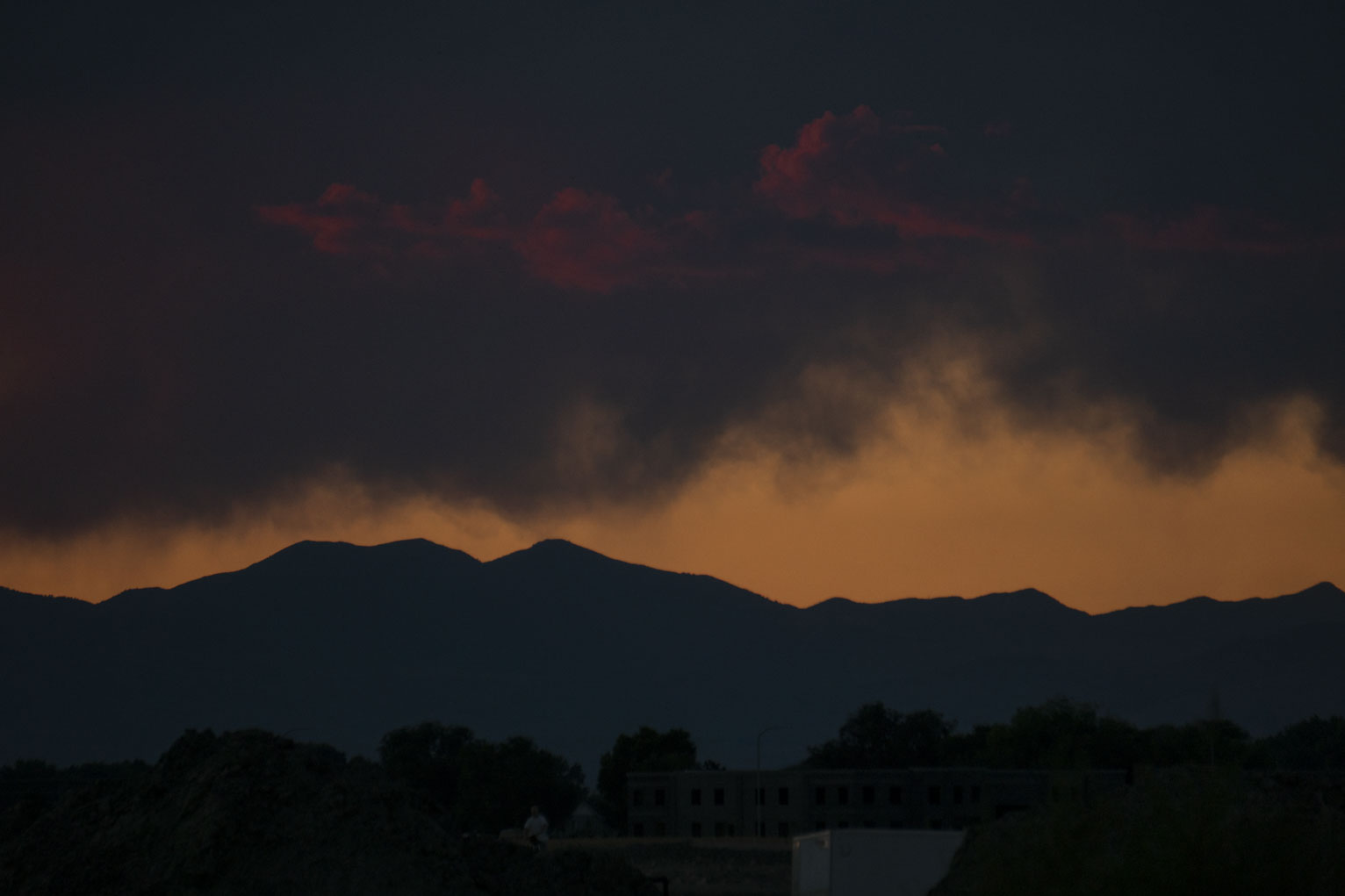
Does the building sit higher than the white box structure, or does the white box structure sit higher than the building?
the building

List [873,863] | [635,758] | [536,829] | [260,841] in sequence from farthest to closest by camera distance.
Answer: [635,758], [536,829], [260,841], [873,863]

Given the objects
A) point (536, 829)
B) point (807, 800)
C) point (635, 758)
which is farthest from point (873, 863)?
point (635, 758)

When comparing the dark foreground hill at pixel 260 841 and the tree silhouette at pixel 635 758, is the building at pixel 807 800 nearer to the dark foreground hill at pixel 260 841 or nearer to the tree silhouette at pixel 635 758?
the tree silhouette at pixel 635 758

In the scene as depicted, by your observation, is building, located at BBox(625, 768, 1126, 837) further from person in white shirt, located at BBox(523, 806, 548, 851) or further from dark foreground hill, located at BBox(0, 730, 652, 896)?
dark foreground hill, located at BBox(0, 730, 652, 896)

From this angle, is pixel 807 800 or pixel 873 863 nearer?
pixel 873 863

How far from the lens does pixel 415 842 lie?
30.6 metres

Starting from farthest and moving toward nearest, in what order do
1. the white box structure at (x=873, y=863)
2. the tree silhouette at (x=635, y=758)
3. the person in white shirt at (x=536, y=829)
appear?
the tree silhouette at (x=635, y=758), the person in white shirt at (x=536, y=829), the white box structure at (x=873, y=863)

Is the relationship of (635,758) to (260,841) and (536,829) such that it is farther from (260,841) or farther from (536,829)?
(260,841)

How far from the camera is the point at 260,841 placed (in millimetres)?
29922

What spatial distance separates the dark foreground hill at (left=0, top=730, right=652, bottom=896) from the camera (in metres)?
29.4

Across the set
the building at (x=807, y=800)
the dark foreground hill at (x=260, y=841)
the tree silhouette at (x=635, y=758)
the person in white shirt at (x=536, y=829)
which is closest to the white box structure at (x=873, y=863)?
the dark foreground hill at (x=260, y=841)

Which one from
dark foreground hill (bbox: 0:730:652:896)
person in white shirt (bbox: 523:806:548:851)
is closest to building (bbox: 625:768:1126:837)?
person in white shirt (bbox: 523:806:548:851)

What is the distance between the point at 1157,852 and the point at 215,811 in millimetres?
22260

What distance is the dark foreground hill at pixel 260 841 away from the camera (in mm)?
29375
